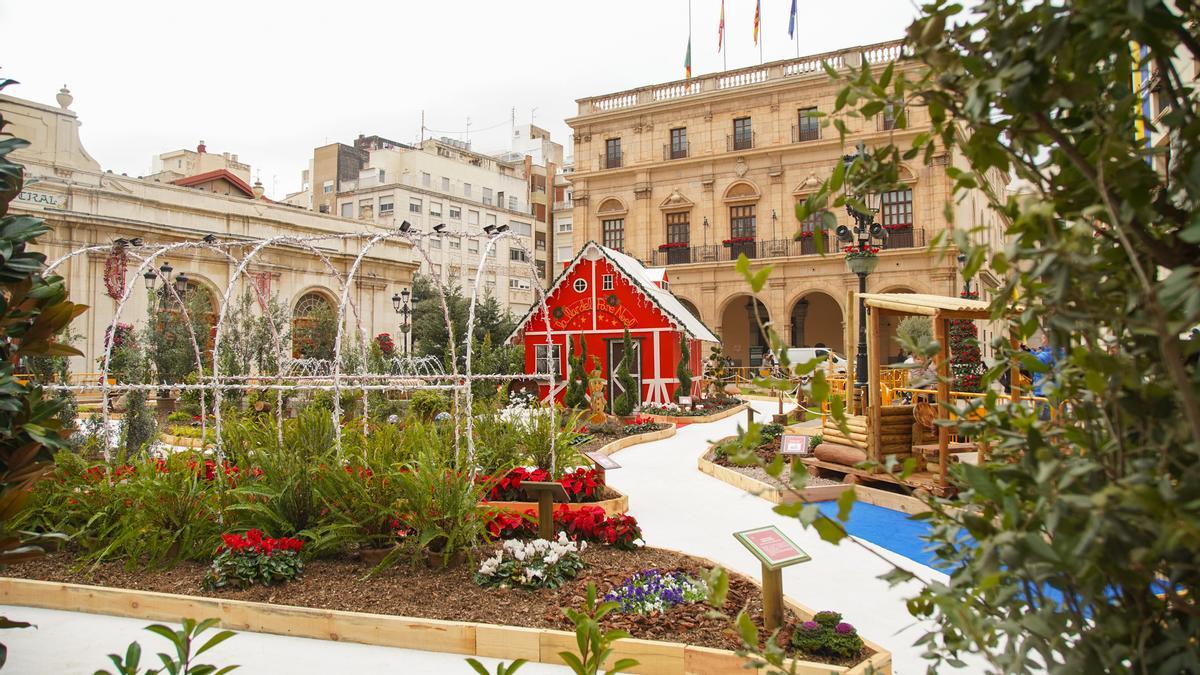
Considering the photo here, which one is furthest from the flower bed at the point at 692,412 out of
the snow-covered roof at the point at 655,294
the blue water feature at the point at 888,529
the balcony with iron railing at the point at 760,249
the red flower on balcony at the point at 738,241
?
the red flower on balcony at the point at 738,241

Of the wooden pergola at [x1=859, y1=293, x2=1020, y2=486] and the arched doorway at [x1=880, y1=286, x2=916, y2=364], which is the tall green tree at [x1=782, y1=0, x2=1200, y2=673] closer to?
the wooden pergola at [x1=859, y1=293, x2=1020, y2=486]

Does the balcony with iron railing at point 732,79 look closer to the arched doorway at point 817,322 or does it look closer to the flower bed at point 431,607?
the arched doorway at point 817,322

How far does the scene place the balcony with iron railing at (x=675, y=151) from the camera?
116ft

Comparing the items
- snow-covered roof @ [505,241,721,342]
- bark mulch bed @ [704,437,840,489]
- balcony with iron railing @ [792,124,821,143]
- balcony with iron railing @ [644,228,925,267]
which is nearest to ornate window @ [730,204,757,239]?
balcony with iron railing @ [644,228,925,267]

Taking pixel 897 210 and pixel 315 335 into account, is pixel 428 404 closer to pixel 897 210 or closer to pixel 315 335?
pixel 315 335

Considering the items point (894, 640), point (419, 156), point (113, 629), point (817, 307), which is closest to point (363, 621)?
point (113, 629)

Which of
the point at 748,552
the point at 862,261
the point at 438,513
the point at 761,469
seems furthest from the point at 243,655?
the point at 761,469

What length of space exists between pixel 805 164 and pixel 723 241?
4.91 meters

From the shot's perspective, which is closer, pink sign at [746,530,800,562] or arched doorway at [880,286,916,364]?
pink sign at [746,530,800,562]

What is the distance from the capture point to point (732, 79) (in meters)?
34.4

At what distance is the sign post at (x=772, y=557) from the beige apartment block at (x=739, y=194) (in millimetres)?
26783

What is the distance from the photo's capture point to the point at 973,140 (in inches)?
54.3

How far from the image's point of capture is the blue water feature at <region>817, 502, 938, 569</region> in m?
6.96

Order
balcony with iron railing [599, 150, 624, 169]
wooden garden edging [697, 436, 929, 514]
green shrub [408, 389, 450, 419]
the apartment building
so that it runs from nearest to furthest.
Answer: wooden garden edging [697, 436, 929, 514] → green shrub [408, 389, 450, 419] → balcony with iron railing [599, 150, 624, 169] → the apartment building
